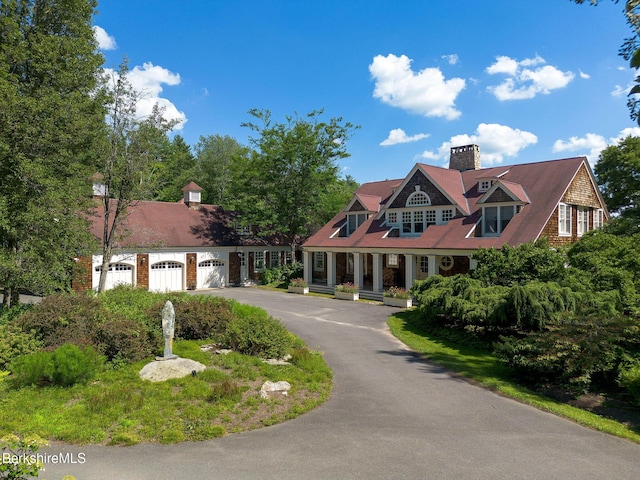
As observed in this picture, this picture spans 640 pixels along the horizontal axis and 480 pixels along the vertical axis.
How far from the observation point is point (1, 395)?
30.1ft

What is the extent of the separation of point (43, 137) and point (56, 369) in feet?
29.2

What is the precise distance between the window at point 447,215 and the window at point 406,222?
236 cm

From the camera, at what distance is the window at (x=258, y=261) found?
117 ft

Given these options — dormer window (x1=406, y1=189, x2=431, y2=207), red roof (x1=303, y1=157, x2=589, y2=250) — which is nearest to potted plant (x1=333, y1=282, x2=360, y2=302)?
red roof (x1=303, y1=157, x2=589, y2=250)

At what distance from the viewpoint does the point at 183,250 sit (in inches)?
1227

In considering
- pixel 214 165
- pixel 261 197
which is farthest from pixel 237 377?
pixel 214 165

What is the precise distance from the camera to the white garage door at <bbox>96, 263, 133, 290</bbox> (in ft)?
89.4

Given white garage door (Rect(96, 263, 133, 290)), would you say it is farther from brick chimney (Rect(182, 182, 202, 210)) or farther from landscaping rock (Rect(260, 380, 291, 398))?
landscaping rock (Rect(260, 380, 291, 398))

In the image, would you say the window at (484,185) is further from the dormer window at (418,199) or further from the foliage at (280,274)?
the foliage at (280,274)

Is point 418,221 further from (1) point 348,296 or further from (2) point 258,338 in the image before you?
(2) point 258,338

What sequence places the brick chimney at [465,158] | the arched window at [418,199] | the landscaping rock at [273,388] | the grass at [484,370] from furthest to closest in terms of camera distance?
1. the brick chimney at [465,158]
2. the arched window at [418,199]
3. the landscaping rock at [273,388]
4. the grass at [484,370]

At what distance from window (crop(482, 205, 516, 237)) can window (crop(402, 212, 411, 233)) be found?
198 inches

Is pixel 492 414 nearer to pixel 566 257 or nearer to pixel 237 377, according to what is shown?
pixel 237 377

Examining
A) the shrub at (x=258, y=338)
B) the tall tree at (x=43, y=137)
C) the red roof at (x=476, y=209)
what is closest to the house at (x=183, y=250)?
the red roof at (x=476, y=209)
